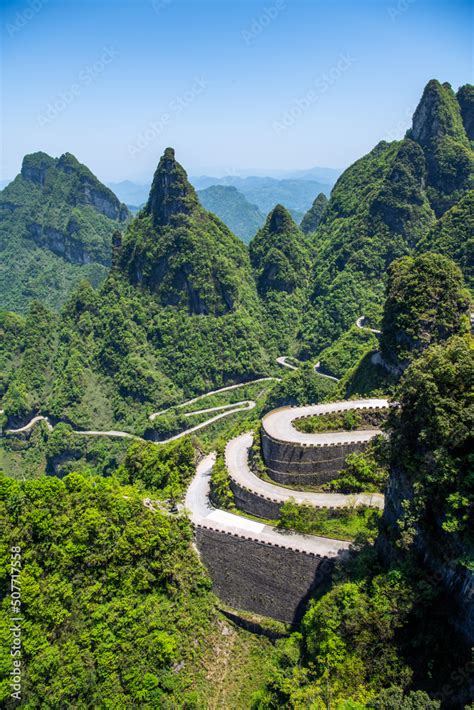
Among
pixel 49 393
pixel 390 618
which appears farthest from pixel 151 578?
pixel 49 393

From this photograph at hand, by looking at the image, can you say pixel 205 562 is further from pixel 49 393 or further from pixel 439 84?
pixel 439 84

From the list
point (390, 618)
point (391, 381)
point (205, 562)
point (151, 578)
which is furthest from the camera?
point (391, 381)

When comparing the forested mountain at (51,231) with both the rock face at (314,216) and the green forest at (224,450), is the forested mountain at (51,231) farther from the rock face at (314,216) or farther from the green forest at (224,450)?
the rock face at (314,216)

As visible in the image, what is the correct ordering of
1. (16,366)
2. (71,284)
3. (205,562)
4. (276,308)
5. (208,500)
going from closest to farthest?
(205,562), (208,500), (16,366), (276,308), (71,284)

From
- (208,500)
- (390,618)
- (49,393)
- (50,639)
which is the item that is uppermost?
(390,618)

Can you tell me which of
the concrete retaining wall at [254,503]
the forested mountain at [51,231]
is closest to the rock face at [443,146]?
the concrete retaining wall at [254,503]

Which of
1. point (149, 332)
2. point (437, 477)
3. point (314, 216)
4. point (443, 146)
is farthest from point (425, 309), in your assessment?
point (314, 216)

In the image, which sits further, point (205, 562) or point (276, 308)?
point (276, 308)

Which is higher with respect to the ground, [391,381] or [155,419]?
[391,381]

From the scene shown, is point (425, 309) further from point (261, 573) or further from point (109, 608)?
point (109, 608)
